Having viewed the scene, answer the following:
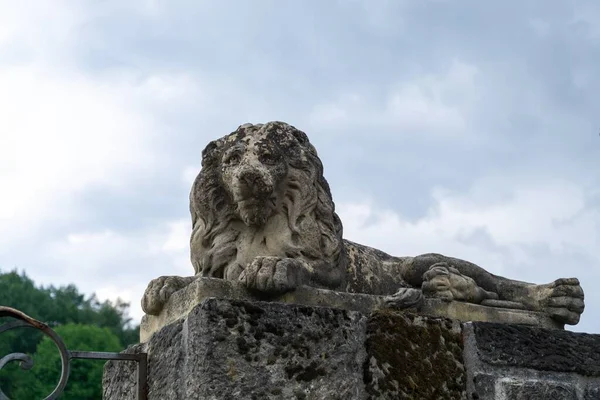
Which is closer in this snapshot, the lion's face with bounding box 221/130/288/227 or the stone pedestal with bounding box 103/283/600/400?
the stone pedestal with bounding box 103/283/600/400

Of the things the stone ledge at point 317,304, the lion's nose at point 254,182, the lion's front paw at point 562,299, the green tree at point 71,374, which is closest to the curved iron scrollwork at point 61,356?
the stone ledge at point 317,304

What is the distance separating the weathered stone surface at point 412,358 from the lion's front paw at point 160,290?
38.3 inches

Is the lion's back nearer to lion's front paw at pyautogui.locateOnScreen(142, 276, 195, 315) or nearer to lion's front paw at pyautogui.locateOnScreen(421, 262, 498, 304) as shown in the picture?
lion's front paw at pyautogui.locateOnScreen(421, 262, 498, 304)

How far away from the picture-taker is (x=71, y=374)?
2648 centimetres

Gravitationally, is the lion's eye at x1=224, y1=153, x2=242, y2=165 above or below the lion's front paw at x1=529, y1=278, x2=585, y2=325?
above

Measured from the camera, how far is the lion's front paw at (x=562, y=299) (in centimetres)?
609

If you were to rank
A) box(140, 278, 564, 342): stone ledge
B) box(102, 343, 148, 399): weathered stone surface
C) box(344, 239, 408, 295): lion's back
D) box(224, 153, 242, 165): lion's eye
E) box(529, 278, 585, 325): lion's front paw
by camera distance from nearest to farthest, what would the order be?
box(140, 278, 564, 342): stone ledge → box(102, 343, 148, 399): weathered stone surface → box(224, 153, 242, 165): lion's eye → box(344, 239, 408, 295): lion's back → box(529, 278, 585, 325): lion's front paw

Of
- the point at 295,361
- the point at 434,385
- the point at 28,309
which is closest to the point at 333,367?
the point at 295,361

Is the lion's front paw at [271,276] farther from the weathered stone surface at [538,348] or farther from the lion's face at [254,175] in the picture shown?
the weathered stone surface at [538,348]

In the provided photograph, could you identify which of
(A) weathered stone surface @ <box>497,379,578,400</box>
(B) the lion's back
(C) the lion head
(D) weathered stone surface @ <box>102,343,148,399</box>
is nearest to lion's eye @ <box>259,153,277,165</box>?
(C) the lion head

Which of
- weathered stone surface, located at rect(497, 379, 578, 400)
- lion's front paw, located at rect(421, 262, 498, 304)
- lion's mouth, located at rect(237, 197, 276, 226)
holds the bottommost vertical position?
weathered stone surface, located at rect(497, 379, 578, 400)

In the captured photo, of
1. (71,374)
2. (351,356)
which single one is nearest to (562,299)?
(351,356)

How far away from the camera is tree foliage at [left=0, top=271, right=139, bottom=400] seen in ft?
87.1

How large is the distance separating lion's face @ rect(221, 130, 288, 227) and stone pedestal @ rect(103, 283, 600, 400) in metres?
0.66
